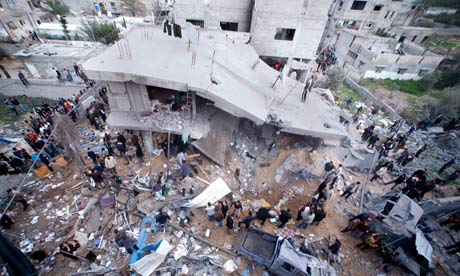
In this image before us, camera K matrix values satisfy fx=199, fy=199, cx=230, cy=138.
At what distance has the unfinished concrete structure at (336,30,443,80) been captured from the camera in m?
23.9

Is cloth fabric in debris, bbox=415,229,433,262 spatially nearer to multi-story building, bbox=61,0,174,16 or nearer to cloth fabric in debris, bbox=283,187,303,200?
cloth fabric in debris, bbox=283,187,303,200

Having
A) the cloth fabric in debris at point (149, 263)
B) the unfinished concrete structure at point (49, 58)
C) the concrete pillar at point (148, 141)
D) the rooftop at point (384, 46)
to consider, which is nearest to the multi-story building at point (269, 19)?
the concrete pillar at point (148, 141)

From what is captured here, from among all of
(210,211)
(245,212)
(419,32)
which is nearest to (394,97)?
(419,32)

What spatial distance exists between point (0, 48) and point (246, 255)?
37627 mm

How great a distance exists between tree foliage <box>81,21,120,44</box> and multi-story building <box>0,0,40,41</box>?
27.3 feet

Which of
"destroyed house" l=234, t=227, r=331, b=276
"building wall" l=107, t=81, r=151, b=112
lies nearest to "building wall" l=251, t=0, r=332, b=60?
"building wall" l=107, t=81, r=151, b=112

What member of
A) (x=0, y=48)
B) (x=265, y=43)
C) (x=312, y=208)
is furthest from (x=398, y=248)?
(x=0, y=48)

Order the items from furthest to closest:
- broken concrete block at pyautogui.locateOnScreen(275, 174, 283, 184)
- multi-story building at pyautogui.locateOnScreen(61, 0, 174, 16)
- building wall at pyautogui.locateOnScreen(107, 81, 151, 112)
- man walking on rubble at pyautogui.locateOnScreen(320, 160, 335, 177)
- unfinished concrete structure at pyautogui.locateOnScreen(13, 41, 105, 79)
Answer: multi-story building at pyautogui.locateOnScreen(61, 0, 174, 16) < unfinished concrete structure at pyautogui.locateOnScreen(13, 41, 105, 79) < broken concrete block at pyautogui.locateOnScreen(275, 174, 283, 184) < man walking on rubble at pyautogui.locateOnScreen(320, 160, 335, 177) < building wall at pyautogui.locateOnScreen(107, 81, 151, 112)

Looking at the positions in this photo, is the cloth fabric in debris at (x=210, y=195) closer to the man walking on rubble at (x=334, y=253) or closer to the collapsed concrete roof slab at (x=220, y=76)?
the collapsed concrete roof slab at (x=220, y=76)

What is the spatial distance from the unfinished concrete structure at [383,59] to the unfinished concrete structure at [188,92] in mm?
16926

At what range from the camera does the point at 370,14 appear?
29.9 metres

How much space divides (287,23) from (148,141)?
1388 cm

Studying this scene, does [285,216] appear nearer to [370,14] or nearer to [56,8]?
[370,14]

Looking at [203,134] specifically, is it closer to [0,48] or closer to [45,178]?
[45,178]
